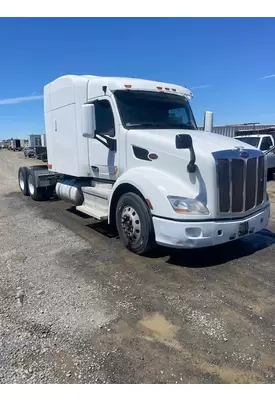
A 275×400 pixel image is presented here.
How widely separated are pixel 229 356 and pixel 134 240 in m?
2.53

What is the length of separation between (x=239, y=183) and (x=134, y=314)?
2.39 m

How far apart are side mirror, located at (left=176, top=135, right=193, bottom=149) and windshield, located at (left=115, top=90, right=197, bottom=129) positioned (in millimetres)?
1384

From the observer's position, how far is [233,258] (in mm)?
4961

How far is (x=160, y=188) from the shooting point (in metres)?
4.48

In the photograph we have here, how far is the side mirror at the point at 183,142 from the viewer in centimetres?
423

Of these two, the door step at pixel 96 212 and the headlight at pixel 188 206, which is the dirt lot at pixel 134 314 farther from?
the headlight at pixel 188 206

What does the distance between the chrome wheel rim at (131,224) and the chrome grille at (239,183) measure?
1.35 metres

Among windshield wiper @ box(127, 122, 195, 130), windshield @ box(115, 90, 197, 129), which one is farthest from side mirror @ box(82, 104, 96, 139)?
windshield wiper @ box(127, 122, 195, 130)

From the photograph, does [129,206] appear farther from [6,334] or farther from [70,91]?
[70,91]

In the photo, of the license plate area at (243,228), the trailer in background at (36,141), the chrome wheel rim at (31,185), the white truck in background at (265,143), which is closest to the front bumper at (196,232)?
the license plate area at (243,228)

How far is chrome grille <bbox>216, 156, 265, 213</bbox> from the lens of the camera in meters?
4.31

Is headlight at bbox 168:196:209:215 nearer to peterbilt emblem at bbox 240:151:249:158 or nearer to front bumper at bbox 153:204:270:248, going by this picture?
front bumper at bbox 153:204:270:248

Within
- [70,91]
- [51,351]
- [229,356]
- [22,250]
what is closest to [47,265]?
[22,250]

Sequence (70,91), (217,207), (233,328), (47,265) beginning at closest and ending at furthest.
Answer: (233,328) < (217,207) < (47,265) < (70,91)
